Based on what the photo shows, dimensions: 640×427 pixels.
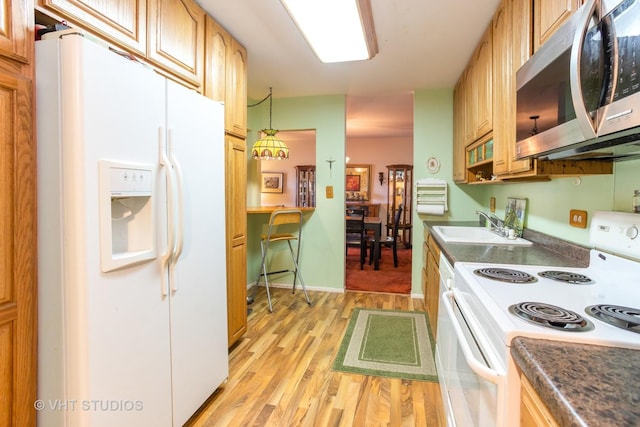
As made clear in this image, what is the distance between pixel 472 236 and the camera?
2752 mm

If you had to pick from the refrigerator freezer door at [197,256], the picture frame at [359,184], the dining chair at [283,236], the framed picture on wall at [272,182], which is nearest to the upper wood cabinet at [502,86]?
the refrigerator freezer door at [197,256]

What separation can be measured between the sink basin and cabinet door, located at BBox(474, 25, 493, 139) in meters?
0.75

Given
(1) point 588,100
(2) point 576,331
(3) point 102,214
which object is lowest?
(2) point 576,331

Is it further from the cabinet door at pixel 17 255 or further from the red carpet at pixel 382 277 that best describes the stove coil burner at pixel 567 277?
the red carpet at pixel 382 277

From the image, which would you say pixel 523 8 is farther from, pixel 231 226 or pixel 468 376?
pixel 231 226

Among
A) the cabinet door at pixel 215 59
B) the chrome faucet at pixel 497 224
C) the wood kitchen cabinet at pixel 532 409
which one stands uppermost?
the cabinet door at pixel 215 59

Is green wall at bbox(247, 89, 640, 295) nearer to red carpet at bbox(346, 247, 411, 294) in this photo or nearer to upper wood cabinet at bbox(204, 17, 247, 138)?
red carpet at bbox(346, 247, 411, 294)

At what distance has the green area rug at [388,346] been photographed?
2.13 m

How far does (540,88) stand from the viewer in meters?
1.21

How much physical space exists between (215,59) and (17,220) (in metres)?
1.59

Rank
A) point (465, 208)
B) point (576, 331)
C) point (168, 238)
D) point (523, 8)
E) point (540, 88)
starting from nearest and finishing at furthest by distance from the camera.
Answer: point (576, 331) → point (540, 88) → point (168, 238) → point (523, 8) → point (465, 208)

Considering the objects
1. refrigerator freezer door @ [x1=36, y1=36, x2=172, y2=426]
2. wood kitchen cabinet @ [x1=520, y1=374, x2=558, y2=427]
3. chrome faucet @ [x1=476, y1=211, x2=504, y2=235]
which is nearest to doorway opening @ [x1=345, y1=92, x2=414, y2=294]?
chrome faucet @ [x1=476, y1=211, x2=504, y2=235]

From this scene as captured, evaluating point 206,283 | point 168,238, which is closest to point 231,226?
point 206,283

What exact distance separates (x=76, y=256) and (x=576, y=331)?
1.43 meters
